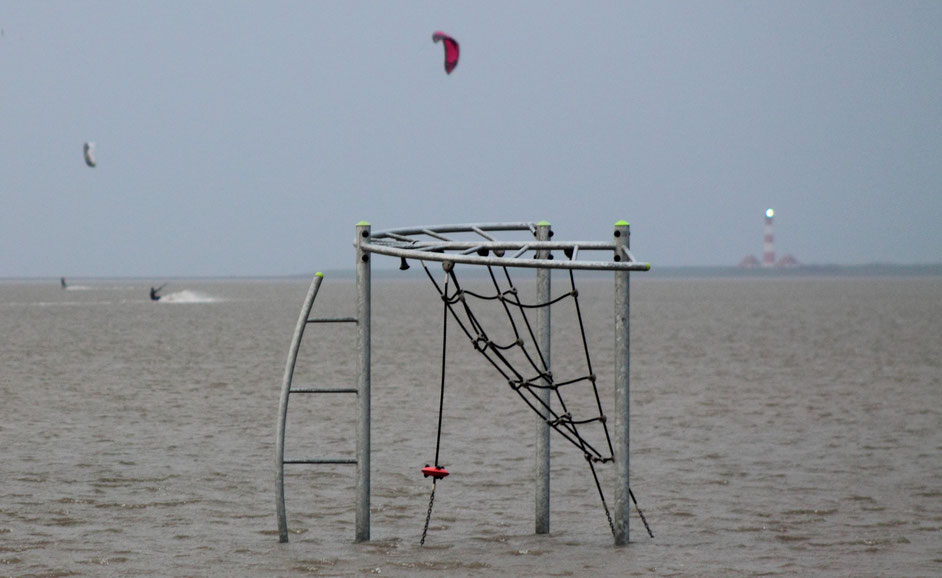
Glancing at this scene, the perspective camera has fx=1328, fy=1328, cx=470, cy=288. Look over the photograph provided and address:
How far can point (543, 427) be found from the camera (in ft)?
41.6

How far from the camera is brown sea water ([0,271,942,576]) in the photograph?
1196 cm

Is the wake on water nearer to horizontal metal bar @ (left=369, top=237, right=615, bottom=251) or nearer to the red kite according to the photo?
the red kite

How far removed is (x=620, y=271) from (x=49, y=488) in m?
7.84

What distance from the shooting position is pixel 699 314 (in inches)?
3204

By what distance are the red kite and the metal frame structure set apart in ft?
57.0

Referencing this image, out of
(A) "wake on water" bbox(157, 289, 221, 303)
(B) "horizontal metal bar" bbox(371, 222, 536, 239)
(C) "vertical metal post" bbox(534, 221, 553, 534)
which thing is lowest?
(A) "wake on water" bbox(157, 289, 221, 303)

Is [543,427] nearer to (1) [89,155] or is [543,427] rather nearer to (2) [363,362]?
(2) [363,362]

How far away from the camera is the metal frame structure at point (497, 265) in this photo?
1117 cm

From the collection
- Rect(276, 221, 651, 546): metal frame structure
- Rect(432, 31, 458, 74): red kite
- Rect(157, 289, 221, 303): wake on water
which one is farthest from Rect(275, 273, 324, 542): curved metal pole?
Rect(157, 289, 221, 303): wake on water

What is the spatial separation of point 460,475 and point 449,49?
1826 centimetres

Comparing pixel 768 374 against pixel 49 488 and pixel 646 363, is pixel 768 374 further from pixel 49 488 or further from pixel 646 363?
pixel 49 488

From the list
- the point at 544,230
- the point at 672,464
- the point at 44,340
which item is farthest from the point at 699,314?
the point at 544,230

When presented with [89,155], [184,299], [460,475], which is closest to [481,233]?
[460,475]

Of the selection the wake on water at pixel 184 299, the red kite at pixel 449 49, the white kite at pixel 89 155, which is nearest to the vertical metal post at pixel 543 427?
the red kite at pixel 449 49
